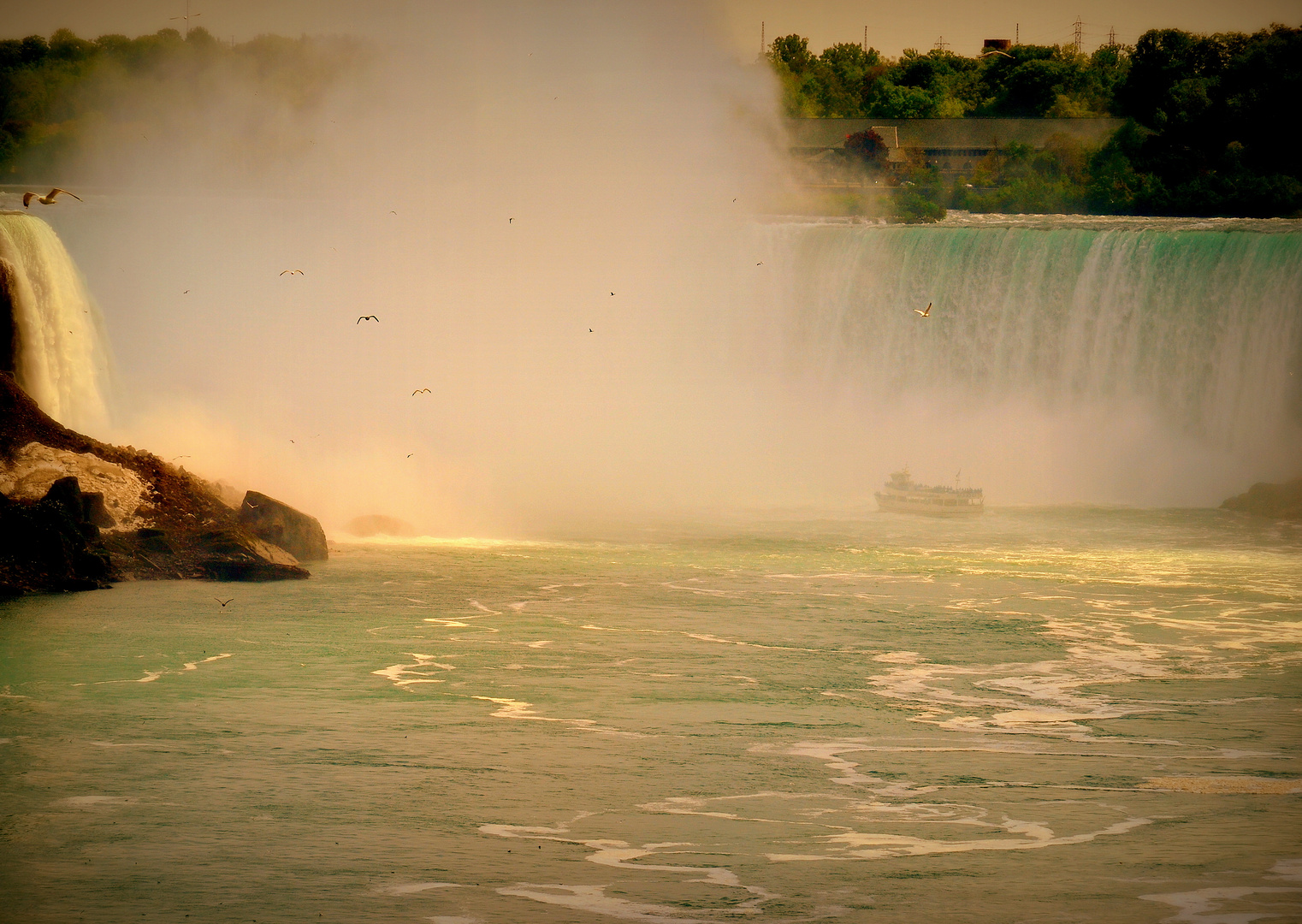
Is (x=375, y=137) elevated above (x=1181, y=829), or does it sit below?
above

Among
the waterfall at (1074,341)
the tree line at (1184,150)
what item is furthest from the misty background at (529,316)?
the tree line at (1184,150)

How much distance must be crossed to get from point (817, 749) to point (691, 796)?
5.06 ft

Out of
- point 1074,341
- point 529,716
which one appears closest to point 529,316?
point 1074,341

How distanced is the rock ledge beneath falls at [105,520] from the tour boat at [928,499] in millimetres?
10990

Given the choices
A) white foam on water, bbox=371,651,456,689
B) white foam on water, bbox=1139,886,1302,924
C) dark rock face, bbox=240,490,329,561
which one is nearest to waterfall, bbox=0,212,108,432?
dark rock face, bbox=240,490,329,561

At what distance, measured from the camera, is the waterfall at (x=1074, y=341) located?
2964 centimetres

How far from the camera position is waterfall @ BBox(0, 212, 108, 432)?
75.9 ft

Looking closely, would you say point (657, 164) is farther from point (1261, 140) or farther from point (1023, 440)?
point (1261, 140)

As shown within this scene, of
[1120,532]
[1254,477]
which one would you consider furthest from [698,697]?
[1254,477]

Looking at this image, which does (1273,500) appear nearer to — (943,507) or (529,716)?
(943,507)

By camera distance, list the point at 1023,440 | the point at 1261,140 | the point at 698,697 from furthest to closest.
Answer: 1. the point at 1261,140
2. the point at 1023,440
3. the point at 698,697

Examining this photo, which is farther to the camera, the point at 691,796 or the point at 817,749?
the point at 817,749

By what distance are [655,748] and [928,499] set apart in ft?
51.7

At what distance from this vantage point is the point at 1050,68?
244ft
